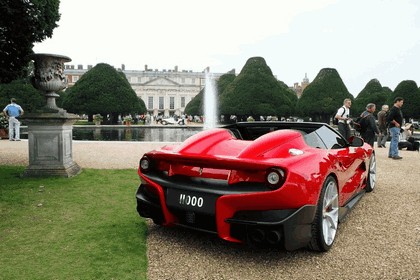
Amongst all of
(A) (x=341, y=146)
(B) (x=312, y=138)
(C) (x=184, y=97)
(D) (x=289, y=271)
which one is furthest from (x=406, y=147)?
(C) (x=184, y=97)

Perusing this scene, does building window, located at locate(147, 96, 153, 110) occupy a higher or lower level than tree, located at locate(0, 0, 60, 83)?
higher

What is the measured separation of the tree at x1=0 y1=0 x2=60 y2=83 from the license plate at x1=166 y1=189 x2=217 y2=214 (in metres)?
5.03

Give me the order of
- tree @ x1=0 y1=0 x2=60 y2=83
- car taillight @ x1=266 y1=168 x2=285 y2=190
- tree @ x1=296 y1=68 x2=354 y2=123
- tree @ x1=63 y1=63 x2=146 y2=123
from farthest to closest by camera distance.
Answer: tree @ x1=296 y1=68 x2=354 y2=123, tree @ x1=63 y1=63 x2=146 y2=123, tree @ x1=0 y1=0 x2=60 y2=83, car taillight @ x1=266 y1=168 x2=285 y2=190

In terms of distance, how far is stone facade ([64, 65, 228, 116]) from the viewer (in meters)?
107

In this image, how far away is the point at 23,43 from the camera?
23.3 ft

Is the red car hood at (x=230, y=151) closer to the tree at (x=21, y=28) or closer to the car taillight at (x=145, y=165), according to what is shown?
the car taillight at (x=145, y=165)

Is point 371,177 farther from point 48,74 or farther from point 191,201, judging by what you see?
point 48,74

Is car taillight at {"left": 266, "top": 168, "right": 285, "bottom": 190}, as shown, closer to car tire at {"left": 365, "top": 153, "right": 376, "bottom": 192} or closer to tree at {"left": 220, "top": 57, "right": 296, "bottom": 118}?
car tire at {"left": 365, "top": 153, "right": 376, "bottom": 192}

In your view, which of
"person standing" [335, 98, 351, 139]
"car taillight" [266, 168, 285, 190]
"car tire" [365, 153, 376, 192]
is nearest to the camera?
"car taillight" [266, 168, 285, 190]

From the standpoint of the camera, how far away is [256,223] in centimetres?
272

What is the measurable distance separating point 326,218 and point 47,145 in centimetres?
516

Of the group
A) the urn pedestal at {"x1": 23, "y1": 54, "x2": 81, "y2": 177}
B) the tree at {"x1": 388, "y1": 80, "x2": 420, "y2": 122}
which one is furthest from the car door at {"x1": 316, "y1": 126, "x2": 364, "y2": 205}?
the tree at {"x1": 388, "y1": 80, "x2": 420, "y2": 122}

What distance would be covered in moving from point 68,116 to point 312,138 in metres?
4.74

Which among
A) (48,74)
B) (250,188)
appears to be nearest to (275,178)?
(250,188)
